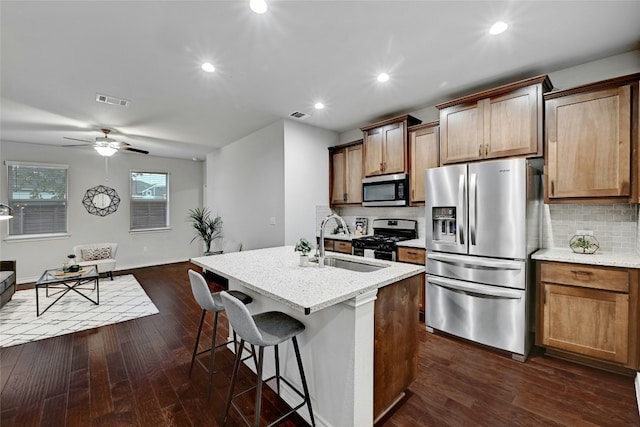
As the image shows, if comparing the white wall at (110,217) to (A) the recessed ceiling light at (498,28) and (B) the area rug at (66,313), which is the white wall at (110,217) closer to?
(B) the area rug at (66,313)

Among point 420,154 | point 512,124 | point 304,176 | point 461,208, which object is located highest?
point 512,124

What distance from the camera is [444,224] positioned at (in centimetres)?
301

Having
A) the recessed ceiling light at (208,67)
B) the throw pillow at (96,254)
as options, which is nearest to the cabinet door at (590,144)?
the recessed ceiling light at (208,67)

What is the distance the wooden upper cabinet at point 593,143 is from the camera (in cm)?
226

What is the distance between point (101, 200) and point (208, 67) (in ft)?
17.5

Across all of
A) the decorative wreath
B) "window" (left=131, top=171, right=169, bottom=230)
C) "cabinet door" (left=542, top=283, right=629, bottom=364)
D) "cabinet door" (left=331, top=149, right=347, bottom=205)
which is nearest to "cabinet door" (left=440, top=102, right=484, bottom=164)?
"cabinet door" (left=542, top=283, right=629, bottom=364)

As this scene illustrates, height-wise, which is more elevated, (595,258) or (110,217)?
(110,217)

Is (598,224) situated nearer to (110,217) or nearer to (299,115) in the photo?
(299,115)

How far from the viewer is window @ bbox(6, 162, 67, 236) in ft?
17.8

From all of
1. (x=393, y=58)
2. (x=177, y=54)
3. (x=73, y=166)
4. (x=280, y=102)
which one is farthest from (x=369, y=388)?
(x=73, y=166)

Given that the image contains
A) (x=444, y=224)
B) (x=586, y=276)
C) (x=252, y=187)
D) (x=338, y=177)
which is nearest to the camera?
(x=586, y=276)

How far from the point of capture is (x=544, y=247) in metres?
2.91

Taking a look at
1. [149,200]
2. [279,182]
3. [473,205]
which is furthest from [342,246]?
[149,200]

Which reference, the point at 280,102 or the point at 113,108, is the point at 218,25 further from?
the point at 113,108
